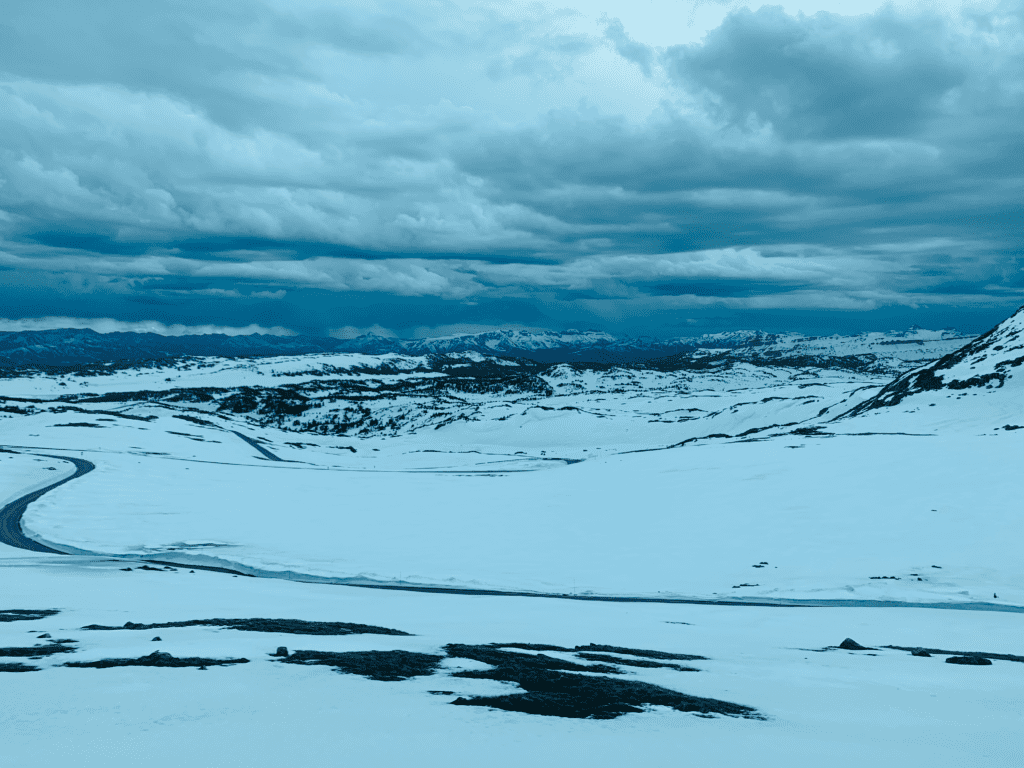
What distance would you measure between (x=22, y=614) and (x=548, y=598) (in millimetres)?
15549

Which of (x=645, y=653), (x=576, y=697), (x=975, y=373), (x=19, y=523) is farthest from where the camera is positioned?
(x=975, y=373)

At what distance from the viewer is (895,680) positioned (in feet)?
41.4

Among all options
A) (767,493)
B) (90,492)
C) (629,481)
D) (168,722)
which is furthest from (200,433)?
(168,722)

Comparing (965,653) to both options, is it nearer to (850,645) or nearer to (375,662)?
(850,645)

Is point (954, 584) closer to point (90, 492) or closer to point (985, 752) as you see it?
point (985, 752)

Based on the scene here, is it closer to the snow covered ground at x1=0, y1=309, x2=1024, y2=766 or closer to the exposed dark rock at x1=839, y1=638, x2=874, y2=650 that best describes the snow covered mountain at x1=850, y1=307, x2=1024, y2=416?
the snow covered ground at x1=0, y1=309, x2=1024, y2=766

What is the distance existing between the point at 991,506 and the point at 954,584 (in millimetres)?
9775

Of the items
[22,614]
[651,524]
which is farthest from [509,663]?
[651,524]

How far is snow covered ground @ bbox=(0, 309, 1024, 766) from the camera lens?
26.5ft

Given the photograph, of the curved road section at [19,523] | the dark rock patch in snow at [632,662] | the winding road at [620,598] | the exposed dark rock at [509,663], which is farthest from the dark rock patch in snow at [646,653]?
the curved road section at [19,523]

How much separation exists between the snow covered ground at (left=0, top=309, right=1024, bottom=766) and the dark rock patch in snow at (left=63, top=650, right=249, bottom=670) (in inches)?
12.3

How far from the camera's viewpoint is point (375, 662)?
455 inches

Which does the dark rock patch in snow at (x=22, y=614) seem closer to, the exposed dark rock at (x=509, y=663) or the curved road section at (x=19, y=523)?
the exposed dark rock at (x=509, y=663)

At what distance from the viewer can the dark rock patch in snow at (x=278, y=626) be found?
15.0 metres
